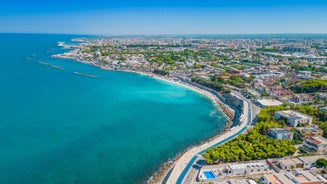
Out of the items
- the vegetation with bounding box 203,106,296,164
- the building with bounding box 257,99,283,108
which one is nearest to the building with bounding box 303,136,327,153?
the vegetation with bounding box 203,106,296,164

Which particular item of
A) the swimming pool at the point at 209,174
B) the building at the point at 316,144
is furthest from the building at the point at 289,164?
the swimming pool at the point at 209,174

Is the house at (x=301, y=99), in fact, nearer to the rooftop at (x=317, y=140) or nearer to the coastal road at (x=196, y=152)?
the coastal road at (x=196, y=152)

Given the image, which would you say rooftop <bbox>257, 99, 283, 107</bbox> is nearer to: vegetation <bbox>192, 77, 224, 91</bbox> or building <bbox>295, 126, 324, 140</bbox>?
building <bbox>295, 126, 324, 140</bbox>

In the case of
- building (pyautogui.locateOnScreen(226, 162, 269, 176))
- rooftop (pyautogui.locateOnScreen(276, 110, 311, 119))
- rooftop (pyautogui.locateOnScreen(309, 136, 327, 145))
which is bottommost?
A: building (pyautogui.locateOnScreen(226, 162, 269, 176))

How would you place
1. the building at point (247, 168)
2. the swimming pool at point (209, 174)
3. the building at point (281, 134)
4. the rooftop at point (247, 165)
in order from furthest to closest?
1. the building at point (281, 134)
2. the rooftop at point (247, 165)
3. the building at point (247, 168)
4. the swimming pool at point (209, 174)

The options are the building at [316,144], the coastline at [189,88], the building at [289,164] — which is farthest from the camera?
the building at [316,144]

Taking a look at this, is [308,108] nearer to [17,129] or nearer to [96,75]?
[17,129]

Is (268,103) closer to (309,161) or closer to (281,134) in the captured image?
(281,134)

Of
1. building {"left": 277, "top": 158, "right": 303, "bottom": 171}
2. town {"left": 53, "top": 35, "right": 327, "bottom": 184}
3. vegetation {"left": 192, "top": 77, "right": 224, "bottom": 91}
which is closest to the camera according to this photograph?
town {"left": 53, "top": 35, "right": 327, "bottom": 184}
